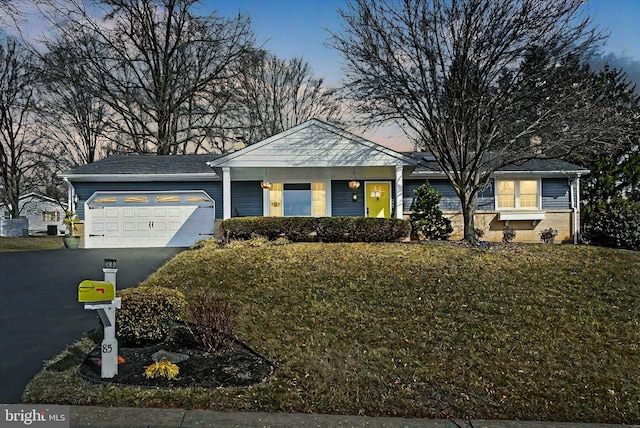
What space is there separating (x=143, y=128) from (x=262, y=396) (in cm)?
2466

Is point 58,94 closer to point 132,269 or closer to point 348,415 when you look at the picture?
point 132,269

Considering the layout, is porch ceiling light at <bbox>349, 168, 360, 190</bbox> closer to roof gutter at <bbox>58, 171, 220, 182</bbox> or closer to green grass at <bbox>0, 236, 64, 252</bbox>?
roof gutter at <bbox>58, 171, 220, 182</bbox>

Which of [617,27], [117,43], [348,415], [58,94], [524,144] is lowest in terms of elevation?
[348,415]

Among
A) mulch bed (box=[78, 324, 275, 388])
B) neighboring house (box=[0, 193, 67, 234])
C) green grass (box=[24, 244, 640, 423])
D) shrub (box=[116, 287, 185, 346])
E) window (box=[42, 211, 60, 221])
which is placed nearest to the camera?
green grass (box=[24, 244, 640, 423])

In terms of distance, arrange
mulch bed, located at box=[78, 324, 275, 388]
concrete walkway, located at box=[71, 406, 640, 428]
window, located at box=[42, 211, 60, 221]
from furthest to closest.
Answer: window, located at box=[42, 211, 60, 221]
mulch bed, located at box=[78, 324, 275, 388]
concrete walkway, located at box=[71, 406, 640, 428]

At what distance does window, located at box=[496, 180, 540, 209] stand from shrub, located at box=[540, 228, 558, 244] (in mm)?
1210

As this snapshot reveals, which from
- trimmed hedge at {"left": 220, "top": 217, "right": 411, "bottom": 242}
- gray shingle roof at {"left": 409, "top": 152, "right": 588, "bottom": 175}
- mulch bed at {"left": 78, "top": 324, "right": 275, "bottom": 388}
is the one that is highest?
gray shingle roof at {"left": 409, "top": 152, "right": 588, "bottom": 175}

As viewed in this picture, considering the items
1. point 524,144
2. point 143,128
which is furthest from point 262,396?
point 143,128

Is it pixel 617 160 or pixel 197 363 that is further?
pixel 617 160

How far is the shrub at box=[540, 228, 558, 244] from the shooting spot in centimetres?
1529

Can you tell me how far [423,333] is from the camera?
6.00 metres

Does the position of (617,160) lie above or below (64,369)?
above

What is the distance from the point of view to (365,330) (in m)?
6.11

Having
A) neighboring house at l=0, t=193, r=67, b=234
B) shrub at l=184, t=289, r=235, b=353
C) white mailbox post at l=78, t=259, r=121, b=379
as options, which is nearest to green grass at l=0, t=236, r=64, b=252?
neighboring house at l=0, t=193, r=67, b=234
